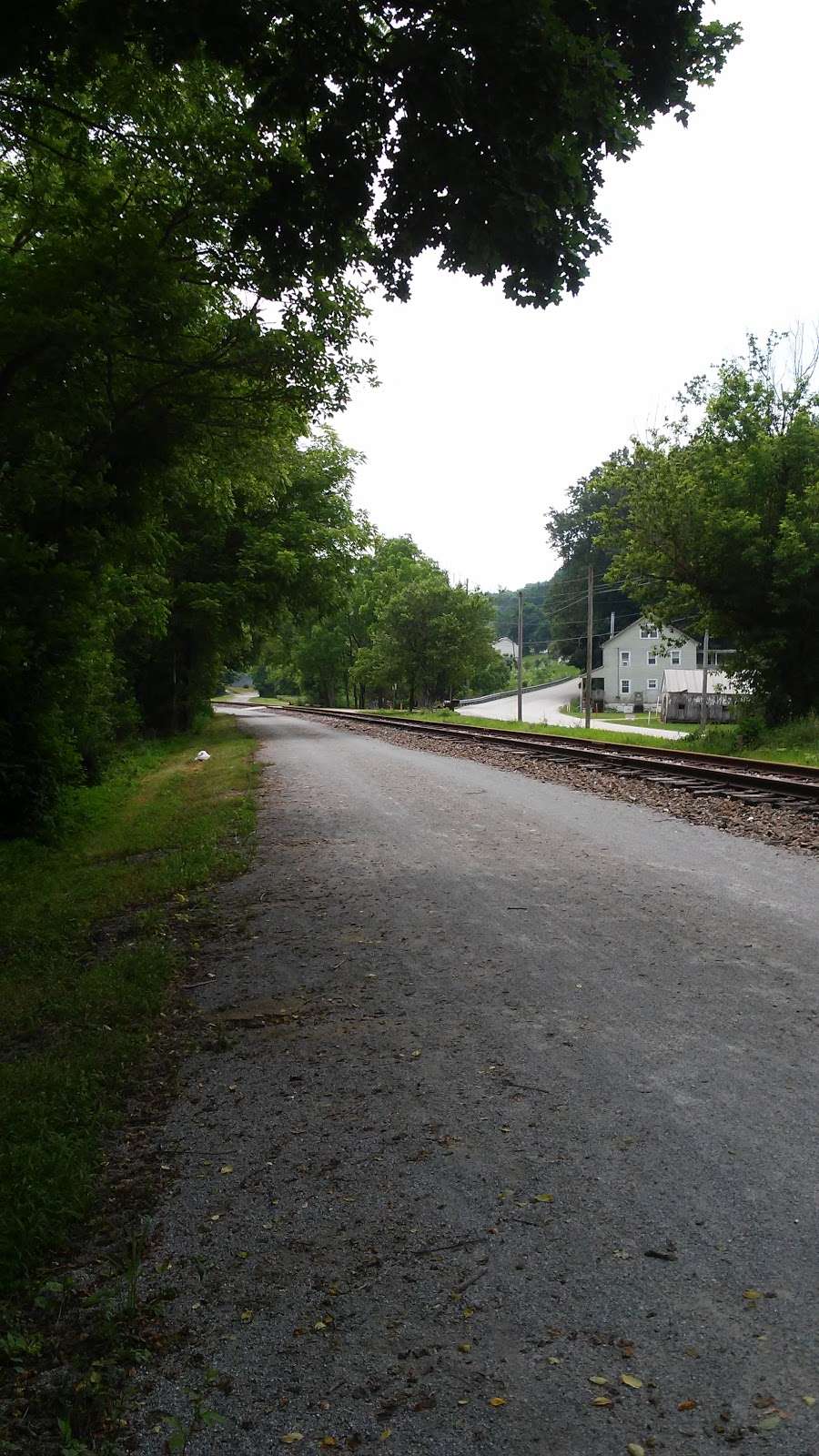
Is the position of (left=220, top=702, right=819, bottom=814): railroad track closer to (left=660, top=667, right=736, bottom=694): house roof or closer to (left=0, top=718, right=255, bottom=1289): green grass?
(left=0, top=718, right=255, bottom=1289): green grass

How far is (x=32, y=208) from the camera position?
27.2ft

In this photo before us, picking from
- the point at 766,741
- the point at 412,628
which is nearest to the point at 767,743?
the point at 766,741

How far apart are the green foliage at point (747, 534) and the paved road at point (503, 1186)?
17.1 meters

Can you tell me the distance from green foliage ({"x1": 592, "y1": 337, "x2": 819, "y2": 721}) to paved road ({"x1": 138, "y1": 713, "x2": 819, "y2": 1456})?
17118mm

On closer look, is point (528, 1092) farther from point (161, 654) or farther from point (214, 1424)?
point (161, 654)

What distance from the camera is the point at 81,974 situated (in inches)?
215

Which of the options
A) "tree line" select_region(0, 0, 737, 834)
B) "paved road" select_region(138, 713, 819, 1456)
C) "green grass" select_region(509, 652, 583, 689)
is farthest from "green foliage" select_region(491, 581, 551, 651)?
"paved road" select_region(138, 713, 819, 1456)

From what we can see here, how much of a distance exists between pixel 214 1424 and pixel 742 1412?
1229 mm

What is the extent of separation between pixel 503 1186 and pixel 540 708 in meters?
69.1

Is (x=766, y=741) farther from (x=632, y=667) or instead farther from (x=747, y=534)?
(x=632, y=667)

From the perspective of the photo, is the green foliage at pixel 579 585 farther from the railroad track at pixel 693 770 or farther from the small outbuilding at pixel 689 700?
the railroad track at pixel 693 770

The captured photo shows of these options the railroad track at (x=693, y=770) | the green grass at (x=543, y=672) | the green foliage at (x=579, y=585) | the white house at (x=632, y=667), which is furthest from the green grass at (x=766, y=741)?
the green grass at (x=543, y=672)

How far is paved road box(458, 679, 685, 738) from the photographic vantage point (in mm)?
54312

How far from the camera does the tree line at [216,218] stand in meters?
4.86
